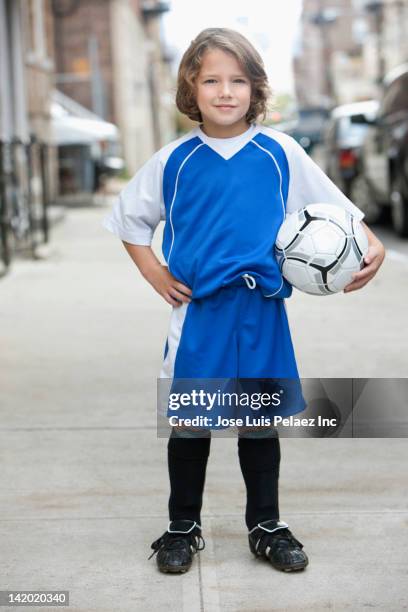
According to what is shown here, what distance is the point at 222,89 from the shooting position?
3.29m

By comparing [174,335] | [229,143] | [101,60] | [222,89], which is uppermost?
[222,89]

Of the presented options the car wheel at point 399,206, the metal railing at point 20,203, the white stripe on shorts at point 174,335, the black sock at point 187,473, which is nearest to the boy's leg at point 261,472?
the black sock at point 187,473

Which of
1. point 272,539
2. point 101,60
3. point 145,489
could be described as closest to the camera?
point 272,539

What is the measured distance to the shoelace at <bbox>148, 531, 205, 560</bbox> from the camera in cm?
347

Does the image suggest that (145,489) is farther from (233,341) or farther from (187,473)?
(233,341)

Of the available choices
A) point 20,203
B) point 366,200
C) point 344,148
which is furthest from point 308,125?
point 20,203

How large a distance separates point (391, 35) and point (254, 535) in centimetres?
5506

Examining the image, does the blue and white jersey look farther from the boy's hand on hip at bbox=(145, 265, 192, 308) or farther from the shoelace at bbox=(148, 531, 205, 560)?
the shoelace at bbox=(148, 531, 205, 560)

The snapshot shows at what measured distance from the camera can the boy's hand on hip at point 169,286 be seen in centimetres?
335

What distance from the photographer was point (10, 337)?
23.9ft

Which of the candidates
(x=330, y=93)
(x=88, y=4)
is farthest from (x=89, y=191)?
(x=330, y=93)

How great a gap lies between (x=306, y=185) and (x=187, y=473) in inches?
37.3

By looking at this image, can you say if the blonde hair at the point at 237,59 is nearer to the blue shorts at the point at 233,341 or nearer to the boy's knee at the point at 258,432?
the blue shorts at the point at 233,341

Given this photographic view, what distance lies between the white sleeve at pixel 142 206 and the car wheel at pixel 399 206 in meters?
9.37
